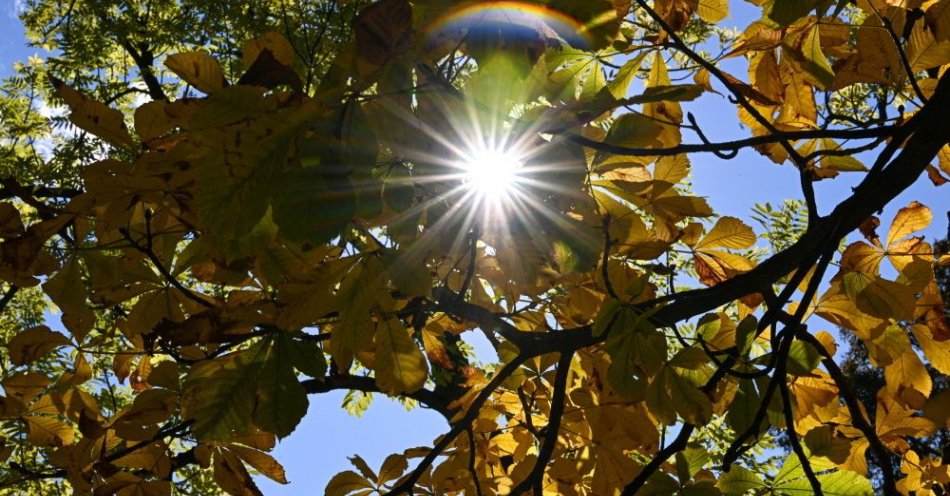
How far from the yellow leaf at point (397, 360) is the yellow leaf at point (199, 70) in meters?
0.47

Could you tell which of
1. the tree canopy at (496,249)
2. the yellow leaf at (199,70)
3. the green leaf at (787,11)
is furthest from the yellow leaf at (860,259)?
the yellow leaf at (199,70)

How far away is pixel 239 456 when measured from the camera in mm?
1660

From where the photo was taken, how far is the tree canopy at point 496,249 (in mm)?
757

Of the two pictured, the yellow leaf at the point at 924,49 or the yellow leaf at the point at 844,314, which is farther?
the yellow leaf at the point at 844,314

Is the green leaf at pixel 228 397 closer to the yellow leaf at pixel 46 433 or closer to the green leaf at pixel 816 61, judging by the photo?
the yellow leaf at pixel 46 433

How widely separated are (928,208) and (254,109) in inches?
A: 62.7

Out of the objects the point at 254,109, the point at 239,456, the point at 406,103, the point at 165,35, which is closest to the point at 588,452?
the point at 239,456

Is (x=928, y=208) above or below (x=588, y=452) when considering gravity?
above

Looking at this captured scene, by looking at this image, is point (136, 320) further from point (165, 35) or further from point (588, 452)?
point (165, 35)

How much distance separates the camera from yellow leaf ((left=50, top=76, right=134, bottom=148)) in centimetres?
108

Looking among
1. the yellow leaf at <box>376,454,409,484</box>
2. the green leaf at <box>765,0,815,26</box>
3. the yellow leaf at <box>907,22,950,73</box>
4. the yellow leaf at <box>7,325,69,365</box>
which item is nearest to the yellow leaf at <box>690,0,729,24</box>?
the yellow leaf at <box>907,22,950,73</box>

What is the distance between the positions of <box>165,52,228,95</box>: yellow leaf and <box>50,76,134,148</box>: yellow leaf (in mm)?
184

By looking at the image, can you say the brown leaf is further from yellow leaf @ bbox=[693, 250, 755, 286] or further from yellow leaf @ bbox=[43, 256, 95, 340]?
yellow leaf @ bbox=[693, 250, 755, 286]

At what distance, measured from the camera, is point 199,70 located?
3.17 feet
